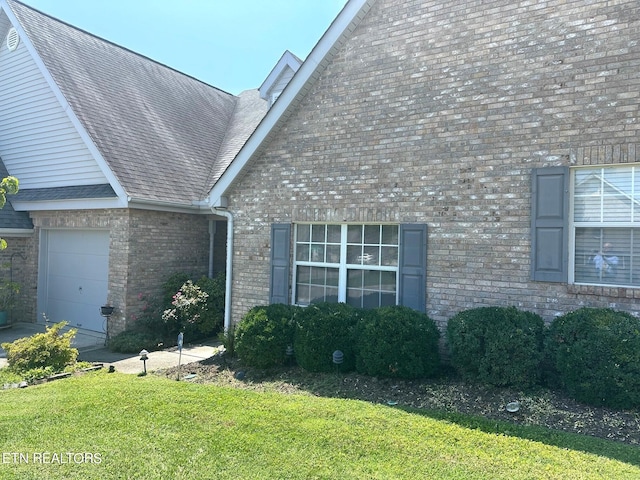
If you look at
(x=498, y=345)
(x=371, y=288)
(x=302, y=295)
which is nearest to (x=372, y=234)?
(x=371, y=288)

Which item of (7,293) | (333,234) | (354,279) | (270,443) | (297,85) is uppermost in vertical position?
(297,85)

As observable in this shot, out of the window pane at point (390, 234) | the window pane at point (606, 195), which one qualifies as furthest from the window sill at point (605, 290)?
the window pane at point (390, 234)

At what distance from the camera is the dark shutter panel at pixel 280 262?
8.84m

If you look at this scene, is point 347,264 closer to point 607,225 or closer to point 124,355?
point 607,225

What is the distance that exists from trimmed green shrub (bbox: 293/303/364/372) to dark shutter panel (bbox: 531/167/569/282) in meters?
2.77

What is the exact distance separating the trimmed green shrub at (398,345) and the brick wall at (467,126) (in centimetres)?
79

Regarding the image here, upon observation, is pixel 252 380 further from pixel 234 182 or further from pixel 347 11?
pixel 347 11

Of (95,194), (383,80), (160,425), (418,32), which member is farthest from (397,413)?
(95,194)

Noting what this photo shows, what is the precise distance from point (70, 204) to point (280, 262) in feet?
18.8

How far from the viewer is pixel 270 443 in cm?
463

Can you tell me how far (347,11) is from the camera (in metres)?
8.06

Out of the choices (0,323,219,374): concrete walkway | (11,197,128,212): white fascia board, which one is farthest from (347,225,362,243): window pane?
(11,197,128,212): white fascia board

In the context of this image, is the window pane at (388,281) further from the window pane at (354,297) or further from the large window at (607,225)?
the large window at (607,225)

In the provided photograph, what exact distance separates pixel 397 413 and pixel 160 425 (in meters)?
2.67
